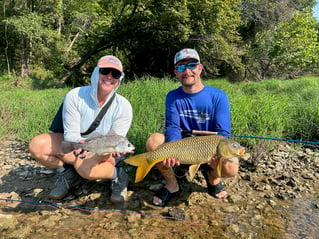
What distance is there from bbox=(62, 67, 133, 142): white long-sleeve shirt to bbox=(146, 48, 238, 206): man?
0.44 m

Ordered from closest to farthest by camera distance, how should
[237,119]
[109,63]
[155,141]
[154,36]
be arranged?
[109,63] → [155,141] → [237,119] → [154,36]

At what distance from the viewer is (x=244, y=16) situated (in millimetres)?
21094

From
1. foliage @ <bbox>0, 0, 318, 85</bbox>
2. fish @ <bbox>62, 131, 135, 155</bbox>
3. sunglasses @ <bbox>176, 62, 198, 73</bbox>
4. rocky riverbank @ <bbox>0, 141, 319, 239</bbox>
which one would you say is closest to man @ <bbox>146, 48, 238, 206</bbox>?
sunglasses @ <bbox>176, 62, 198, 73</bbox>

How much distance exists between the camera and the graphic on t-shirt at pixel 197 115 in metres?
3.15

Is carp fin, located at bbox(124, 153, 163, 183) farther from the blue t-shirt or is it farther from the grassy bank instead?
the grassy bank

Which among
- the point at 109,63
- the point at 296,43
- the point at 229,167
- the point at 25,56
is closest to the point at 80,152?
the point at 109,63

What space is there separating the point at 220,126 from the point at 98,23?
16842mm

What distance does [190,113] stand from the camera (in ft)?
10.5

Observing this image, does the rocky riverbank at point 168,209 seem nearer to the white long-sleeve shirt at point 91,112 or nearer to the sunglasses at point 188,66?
the white long-sleeve shirt at point 91,112

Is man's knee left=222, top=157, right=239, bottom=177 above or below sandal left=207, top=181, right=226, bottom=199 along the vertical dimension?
above

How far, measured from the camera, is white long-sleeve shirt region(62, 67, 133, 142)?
9.57 ft

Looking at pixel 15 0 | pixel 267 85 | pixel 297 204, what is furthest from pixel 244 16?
pixel 297 204

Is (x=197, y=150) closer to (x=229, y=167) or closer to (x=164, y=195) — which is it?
(x=229, y=167)

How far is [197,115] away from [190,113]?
87 mm
